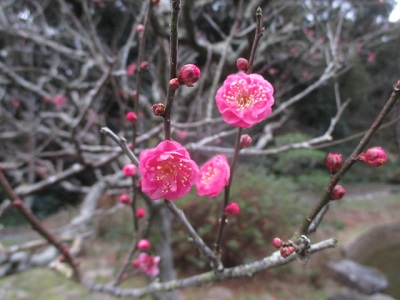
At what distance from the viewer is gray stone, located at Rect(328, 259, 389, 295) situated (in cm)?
348

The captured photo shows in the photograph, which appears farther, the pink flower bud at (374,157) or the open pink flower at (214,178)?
the open pink flower at (214,178)

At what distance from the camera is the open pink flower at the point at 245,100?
548 millimetres

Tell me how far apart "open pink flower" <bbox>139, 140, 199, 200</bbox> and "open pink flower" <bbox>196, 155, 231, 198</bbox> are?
0.10m

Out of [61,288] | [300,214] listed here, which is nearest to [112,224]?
[61,288]

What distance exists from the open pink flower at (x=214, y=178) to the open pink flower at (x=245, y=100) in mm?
117

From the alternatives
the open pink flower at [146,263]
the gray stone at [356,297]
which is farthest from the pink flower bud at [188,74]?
the gray stone at [356,297]

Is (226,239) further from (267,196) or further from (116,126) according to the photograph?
(116,126)

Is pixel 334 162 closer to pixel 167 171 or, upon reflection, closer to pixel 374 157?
pixel 374 157

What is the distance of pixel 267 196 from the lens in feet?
12.6

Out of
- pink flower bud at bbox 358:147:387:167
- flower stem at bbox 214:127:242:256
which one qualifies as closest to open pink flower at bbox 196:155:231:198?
flower stem at bbox 214:127:242:256

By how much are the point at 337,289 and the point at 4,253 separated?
369 centimetres

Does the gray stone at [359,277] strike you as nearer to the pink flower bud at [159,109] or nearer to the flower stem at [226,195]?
the flower stem at [226,195]

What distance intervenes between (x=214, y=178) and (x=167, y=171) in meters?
0.13

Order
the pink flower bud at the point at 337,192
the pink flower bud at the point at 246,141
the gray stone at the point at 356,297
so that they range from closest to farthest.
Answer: the pink flower bud at the point at 337,192 → the pink flower bud at the point at 246,141 → the gray stone at the point at 356,297
